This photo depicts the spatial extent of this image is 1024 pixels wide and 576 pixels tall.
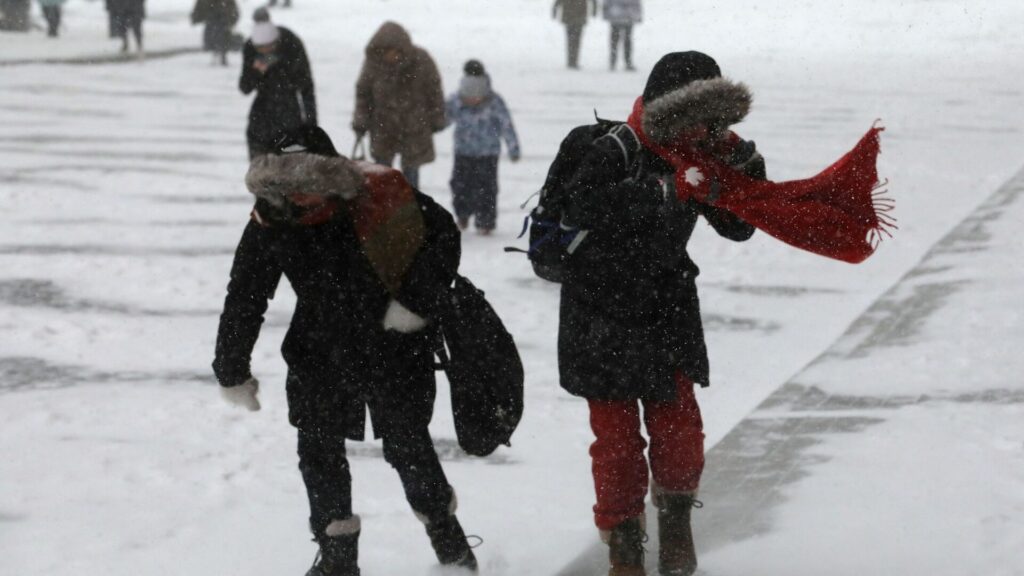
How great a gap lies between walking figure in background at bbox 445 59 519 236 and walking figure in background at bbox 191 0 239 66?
15233 millimetres

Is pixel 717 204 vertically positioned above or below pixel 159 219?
above

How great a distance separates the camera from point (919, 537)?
15.4 ft

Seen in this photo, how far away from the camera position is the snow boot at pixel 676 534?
14.3 ft

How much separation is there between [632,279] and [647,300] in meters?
0.08

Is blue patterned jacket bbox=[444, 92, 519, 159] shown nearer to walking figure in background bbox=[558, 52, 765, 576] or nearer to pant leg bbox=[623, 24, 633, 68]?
walking figure in background bbox=[558, 52, 765, 576]

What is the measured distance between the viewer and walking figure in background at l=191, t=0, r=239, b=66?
24984mm

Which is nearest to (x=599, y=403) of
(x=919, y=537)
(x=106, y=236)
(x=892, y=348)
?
(x=919, y=537)

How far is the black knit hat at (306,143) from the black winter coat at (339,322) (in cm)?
17

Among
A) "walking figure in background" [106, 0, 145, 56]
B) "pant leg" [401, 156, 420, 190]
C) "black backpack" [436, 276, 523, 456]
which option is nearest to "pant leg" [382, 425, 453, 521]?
"black backpack" [436, 276, 523, 456]

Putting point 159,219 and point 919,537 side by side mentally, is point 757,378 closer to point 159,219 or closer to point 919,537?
point 919,537

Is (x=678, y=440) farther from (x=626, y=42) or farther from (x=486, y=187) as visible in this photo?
(x=626, y=42)

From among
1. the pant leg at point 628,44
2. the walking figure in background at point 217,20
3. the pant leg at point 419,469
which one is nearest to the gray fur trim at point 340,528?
the pant leg at point 419,469

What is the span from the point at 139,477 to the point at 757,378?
2.94 metres

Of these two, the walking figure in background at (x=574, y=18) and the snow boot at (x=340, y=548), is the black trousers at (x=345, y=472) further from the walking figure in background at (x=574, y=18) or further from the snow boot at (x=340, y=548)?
the walking figure in background at (x=574, y=18)
